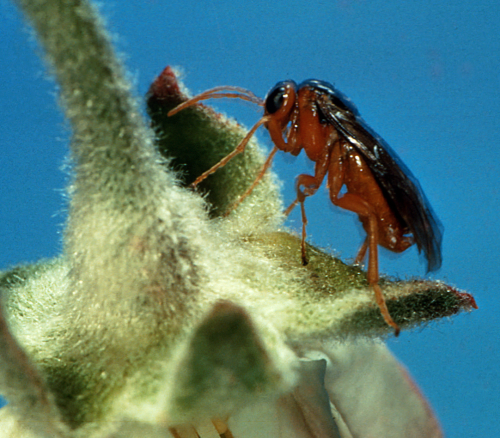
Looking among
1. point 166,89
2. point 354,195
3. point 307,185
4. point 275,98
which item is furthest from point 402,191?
point 166,89

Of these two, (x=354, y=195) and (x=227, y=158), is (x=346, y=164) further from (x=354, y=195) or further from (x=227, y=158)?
(x=227, y=158)

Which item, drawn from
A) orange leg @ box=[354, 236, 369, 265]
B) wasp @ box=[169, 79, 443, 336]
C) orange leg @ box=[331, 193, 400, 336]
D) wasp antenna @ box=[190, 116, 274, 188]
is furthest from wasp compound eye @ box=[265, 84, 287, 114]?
orange leg @ box=[354, 236, 369, 265]

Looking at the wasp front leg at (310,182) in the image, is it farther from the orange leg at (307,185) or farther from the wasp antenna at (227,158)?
the wasp antenna at (227,158)

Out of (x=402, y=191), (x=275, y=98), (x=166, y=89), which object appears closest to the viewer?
(x=166, y=89)

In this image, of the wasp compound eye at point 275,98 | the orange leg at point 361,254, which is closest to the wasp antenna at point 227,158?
the wasp compound eye at point 275,98

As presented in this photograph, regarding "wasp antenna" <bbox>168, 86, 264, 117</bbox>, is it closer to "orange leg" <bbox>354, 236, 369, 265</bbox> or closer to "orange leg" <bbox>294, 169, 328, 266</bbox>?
"orange leg" <bbox>294, 169, 328, 266</bbox>

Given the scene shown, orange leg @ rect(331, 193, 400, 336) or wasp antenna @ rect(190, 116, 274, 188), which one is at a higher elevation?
wasp antenna @ rect(190, 116, 274, 188)

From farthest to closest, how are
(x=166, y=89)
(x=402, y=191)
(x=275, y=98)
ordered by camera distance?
(x=275, y=98) → (x=402, y=191) → (x=166, y=89)
